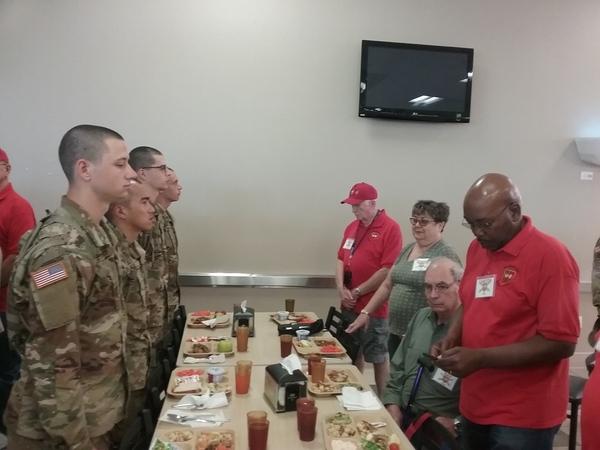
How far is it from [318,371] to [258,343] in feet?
2.39

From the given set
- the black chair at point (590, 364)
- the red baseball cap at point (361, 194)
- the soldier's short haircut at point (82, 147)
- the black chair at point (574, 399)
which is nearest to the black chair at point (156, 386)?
the soldier's short haircut at point (82, 147)

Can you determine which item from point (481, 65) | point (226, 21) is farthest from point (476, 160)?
point (226, 21)

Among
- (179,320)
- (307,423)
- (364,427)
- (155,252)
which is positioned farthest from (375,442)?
(179,320)

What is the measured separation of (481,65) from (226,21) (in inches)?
91.5

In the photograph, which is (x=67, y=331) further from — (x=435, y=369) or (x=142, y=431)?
(x=435, y=369)

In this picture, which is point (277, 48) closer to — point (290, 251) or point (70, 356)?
point (290, 251)

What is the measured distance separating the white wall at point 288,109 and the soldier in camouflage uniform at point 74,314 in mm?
2174

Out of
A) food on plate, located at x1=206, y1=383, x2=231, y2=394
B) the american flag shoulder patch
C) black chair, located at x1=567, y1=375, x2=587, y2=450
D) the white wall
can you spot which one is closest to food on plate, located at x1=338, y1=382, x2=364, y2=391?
food on plate, located at x1=206, y1=383, x2=231, y2=394

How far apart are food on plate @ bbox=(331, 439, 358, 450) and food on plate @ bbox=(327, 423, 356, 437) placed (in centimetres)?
5

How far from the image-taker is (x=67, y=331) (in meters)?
1.49

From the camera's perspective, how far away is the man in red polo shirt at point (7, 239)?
9.38 ft

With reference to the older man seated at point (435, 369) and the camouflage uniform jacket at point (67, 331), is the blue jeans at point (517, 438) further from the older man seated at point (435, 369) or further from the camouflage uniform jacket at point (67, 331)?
the camouflage uniform jacket at point (67, 331)

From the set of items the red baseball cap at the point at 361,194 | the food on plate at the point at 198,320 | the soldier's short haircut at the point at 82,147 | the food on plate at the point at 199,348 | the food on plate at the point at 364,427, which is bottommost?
the food on plate at the point at 198,320

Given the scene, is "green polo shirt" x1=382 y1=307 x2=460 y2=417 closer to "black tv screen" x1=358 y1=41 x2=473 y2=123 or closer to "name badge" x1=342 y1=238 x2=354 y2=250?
"name badge" x1=342 y1=238 x2=354 y2=250
